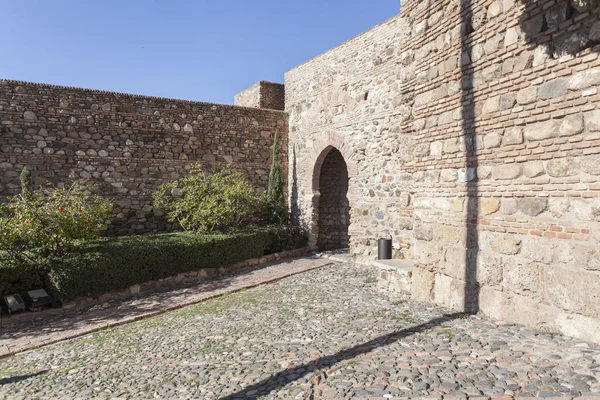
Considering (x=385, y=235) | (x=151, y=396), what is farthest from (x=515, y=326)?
(x=385, y=235)

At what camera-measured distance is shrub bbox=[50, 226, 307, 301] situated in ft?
24.1

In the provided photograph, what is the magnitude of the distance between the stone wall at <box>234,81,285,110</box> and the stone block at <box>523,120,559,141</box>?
10742mm

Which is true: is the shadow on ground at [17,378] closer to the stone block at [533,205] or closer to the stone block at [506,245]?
the stone block at [506,245]

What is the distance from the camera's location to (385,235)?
8797mm

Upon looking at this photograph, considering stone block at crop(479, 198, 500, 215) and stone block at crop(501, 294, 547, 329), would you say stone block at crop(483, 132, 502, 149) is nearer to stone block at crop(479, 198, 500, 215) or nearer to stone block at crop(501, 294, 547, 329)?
stone block at crop(479, 198, 500, 215)

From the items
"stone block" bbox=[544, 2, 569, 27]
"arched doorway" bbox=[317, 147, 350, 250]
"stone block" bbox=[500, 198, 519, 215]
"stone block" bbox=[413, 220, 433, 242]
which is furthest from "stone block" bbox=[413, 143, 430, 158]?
"arched doorway" bbox=[317, 147, 350, 250]

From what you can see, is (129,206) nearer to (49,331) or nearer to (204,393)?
(49,331)

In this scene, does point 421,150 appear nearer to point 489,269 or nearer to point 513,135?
point 513,135

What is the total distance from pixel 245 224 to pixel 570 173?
9134 millimetres

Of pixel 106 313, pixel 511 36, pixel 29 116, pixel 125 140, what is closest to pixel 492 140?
pixel 511 36

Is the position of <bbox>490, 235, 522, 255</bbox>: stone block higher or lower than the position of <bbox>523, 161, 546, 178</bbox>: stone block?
lower

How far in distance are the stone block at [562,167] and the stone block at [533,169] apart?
0.20ft

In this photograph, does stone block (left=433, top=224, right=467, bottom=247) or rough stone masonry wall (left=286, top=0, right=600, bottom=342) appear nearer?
rough stone masonry wall (left=286, top=0, right=600, bottom=342)

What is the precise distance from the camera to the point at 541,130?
12.3 ft
